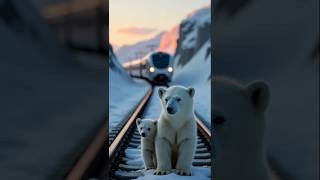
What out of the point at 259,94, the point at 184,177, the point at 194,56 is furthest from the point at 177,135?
the point at 194,56

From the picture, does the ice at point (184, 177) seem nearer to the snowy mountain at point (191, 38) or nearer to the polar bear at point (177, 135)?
the polar bear at point (177, 135)

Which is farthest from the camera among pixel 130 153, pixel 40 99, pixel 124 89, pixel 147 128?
pixel 124 89

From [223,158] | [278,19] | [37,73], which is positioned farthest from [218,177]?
[37,73]

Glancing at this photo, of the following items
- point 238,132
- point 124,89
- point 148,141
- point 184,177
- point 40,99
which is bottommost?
point 184,177

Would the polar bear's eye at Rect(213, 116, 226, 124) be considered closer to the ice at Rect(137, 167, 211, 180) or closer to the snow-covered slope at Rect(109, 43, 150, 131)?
the ice at Rect(137, 167, 211, 180)

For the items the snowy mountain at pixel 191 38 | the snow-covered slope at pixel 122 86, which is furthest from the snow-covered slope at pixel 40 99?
the snowy mountain at pixel 191 38

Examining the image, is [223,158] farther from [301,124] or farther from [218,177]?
[301,124]

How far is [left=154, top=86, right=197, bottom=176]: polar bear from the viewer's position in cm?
307

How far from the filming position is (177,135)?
3176mm

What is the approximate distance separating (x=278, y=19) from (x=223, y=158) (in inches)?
30.2

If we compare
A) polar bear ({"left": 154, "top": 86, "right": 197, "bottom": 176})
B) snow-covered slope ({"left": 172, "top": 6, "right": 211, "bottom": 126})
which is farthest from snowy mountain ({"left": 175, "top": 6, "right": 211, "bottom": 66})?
polar bear ({"left": 154, "top": 86, "right": 197, "bottom": 176})

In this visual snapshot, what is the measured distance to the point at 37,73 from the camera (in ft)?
7.14

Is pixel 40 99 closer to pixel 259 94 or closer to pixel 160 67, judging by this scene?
pixel 259 94

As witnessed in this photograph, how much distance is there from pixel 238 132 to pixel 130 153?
61.6 inches
